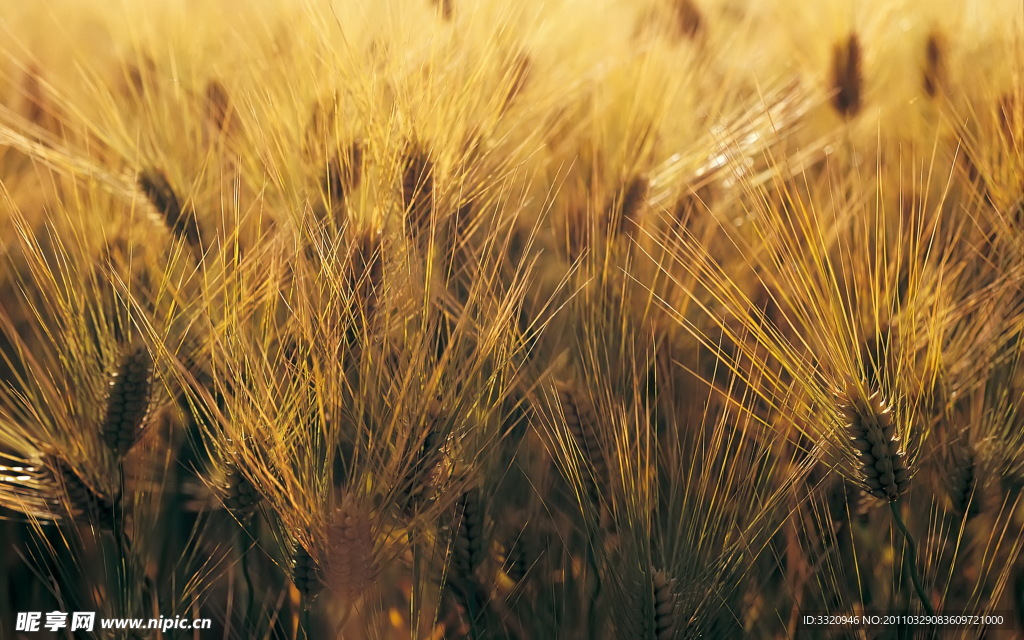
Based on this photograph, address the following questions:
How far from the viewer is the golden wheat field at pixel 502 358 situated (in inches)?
18.2

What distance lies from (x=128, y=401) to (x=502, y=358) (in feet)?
0.85

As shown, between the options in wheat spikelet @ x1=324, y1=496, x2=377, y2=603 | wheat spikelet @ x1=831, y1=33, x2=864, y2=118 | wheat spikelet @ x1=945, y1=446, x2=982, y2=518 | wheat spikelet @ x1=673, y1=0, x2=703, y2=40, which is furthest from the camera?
wheat spikelet @ x1=673, y1=0, x2=703, y2=40

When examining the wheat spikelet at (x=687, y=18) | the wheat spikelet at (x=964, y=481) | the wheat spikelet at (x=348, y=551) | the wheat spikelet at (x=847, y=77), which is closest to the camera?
the wheat spikelet at (x=348, y=551)

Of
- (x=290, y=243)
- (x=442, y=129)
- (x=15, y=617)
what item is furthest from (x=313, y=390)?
(x=15, y=617)

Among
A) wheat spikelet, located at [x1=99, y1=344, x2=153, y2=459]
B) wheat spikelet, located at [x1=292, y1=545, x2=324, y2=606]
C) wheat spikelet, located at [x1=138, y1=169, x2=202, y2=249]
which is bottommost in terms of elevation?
wheat spikelet, located at [x1=292, y1=545, x2=324, y2=606]

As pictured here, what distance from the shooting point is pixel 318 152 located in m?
0.55

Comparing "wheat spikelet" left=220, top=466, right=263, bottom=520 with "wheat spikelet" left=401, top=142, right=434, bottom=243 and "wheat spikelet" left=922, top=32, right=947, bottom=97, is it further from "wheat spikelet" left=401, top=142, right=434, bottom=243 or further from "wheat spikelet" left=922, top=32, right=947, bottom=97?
"wheat spikelet" left=922, top=32, right=947, bottom=97

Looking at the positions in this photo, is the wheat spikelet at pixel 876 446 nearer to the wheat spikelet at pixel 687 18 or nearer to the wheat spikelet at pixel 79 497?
the wheat spikelet at pixel 79 497

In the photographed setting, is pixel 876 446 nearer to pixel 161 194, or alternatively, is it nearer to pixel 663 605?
pixel 663 605

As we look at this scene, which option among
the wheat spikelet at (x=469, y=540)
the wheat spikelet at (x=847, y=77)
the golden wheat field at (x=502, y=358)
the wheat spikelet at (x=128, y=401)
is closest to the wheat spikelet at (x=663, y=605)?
the golden wheat field at (x=502, y=358)

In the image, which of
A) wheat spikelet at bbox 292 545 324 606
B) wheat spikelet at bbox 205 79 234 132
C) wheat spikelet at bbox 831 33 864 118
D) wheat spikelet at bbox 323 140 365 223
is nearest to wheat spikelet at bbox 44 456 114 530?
wheat spikelet at bbox 292 545 324 606

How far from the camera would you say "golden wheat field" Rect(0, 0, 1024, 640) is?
0.46 meters

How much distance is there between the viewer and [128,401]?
0.52 m

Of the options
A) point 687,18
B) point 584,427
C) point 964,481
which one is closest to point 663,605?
point 584,427
